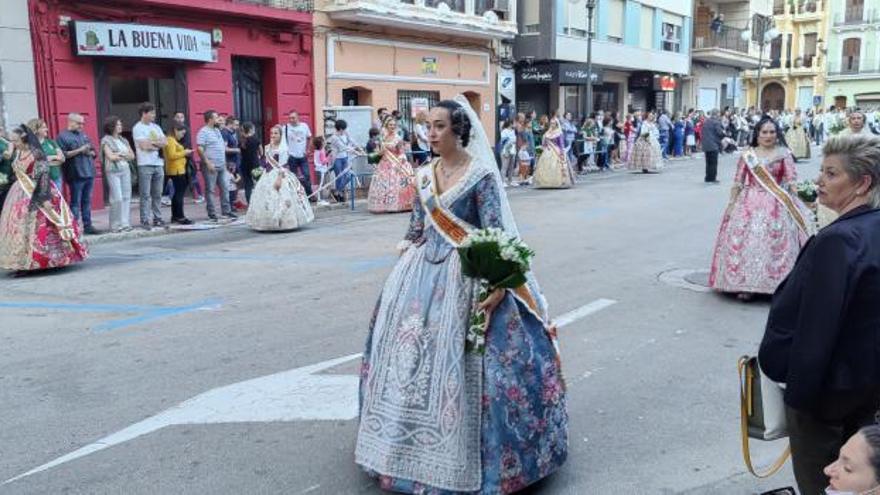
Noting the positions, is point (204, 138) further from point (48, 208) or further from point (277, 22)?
point (277, 22)

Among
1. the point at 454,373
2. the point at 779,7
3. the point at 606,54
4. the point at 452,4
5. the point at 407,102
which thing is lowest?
the point at 454,373

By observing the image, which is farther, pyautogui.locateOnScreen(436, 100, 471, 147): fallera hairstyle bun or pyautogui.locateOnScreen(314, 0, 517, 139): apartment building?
pyautogui.locateOnScreen(314, 0, 517, 139): apartment building

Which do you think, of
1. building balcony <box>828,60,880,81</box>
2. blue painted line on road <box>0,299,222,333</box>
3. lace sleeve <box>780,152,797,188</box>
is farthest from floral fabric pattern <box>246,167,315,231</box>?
building balcony <box>828,60,880,81</box>

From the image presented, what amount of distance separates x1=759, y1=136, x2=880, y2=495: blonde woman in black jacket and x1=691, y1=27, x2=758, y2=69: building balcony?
39.6 m

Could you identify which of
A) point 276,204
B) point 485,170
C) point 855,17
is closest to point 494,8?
point 276,204

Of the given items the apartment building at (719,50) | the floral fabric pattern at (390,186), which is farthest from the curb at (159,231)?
the apartment building at (719,50)

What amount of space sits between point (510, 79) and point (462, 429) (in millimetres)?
22348

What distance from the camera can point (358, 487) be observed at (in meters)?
3.90

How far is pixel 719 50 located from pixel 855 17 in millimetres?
27004

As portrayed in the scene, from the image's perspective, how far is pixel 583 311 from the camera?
23.6ft

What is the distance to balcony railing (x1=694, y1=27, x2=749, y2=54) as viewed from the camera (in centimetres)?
4067

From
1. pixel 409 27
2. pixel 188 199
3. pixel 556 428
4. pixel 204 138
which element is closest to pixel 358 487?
pixel 556 428

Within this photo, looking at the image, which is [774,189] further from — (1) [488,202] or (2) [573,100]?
(2) [573,100]

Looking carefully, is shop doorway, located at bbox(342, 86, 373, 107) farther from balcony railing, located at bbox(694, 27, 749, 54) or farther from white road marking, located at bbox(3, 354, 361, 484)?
balcony railing, located at bbox(694, 27, 749, 54)
